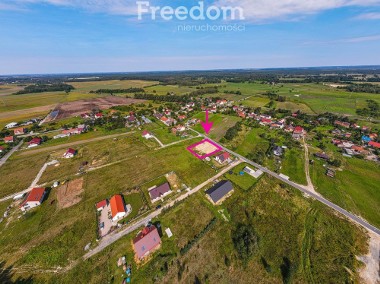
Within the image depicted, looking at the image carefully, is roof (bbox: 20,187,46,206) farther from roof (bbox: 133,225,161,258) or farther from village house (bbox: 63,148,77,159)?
roof (bbox: 133,225,161,258)

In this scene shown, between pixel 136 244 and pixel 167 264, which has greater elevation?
pixel 136 244

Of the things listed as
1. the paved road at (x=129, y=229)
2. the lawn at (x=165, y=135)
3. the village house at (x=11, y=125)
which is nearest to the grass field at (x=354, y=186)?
the paved road at (x=129, y=229)

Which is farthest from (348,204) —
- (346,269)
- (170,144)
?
(170,144)

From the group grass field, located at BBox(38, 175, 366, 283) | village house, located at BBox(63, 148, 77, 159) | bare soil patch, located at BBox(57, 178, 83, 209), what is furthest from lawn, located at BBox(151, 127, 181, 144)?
grass field, located at BBox(38, 175, 366, 283)

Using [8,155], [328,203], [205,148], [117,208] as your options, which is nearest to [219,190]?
[117,208]

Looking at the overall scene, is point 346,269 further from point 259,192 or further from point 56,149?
point 56,149
